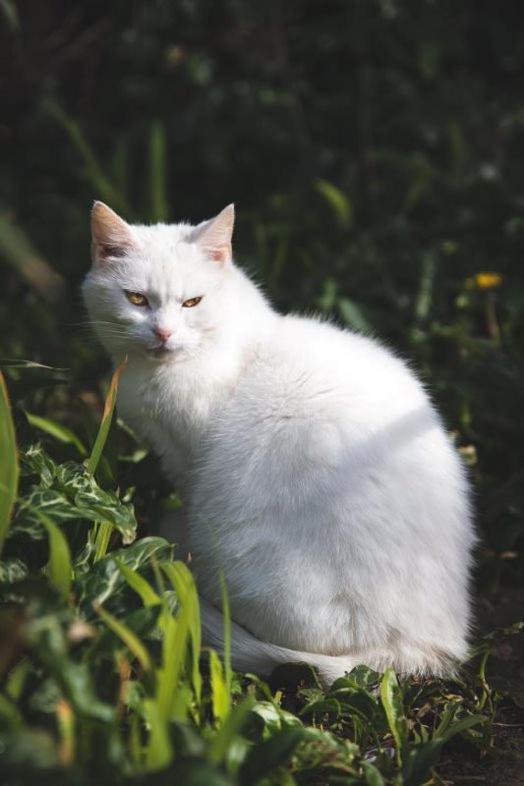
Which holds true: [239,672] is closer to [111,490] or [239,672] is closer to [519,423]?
[111,490]

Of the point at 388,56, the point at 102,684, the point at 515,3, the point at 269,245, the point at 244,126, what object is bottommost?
the point at 102,684

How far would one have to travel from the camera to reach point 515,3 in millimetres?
5258

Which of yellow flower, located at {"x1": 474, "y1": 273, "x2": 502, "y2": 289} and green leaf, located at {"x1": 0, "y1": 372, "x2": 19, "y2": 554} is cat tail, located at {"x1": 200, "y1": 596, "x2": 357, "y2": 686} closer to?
green leaf, located at {"x1": 0, "y1": 372, "x2": 19, "y2": 554}

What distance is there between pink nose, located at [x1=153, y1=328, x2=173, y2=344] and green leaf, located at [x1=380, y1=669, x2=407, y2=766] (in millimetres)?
1178

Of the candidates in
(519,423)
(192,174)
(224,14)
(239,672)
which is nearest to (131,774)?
(239,672)

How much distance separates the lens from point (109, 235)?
2627 millimetres

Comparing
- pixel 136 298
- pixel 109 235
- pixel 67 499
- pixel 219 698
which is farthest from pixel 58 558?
pixel 109 235

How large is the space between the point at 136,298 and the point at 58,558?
95cm

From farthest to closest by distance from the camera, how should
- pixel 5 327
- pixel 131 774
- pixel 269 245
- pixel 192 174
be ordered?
1. pixel 192 174
2. pixel 269 245
3. pixel 5 327
4. pixel 131 774

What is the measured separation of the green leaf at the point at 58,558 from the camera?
195 cm

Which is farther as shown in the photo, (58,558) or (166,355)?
(166,355)

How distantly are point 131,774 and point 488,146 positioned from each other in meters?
4.36

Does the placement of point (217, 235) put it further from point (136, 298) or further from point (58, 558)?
point (58, 558)

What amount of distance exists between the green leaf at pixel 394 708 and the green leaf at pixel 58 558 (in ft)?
2.93
